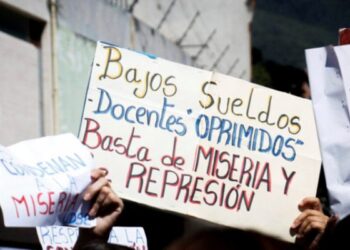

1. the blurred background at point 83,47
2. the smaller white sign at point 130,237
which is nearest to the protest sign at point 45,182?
the blurred background at point 83,47

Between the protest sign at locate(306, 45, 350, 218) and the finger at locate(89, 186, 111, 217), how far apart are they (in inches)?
31.4

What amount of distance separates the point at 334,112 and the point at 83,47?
21.6 ft

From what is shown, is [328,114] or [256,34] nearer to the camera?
[328,114]

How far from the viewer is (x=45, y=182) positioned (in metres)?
4.29

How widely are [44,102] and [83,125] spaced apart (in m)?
4.59

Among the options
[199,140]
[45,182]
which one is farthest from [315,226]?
[199,140]

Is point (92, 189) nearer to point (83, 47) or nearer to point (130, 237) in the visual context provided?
point (130, 237)

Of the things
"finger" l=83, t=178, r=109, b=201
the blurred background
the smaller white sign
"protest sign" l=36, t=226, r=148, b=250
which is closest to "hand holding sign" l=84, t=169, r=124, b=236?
"finger" l=83, t=178, r=109, b=201

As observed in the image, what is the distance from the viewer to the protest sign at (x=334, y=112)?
3.92 meters

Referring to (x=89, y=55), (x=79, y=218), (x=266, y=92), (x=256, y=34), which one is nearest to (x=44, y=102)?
(x=89, y=55)

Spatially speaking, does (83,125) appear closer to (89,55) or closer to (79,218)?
(79,218)

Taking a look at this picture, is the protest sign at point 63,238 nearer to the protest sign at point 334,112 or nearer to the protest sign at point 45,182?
the protest sign at point 45,182

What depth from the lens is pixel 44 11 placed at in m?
9.84

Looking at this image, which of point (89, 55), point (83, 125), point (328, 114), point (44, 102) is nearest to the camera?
point (328, 114)
